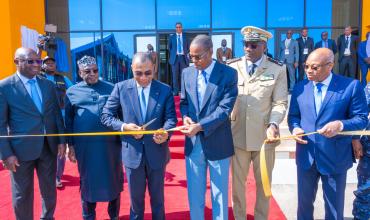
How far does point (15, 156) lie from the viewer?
2.94m

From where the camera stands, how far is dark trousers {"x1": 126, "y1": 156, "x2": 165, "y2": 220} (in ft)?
9.29

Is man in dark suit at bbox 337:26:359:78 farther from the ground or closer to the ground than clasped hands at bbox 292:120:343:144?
farther from the ground

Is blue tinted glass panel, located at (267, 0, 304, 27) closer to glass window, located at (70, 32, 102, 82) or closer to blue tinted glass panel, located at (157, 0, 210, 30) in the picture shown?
blue tinted glass panel, located at (157, 0, 210, 30)

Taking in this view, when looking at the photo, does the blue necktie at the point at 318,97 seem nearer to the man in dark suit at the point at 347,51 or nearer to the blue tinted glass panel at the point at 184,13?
the man in dark suit at the point at 347,51

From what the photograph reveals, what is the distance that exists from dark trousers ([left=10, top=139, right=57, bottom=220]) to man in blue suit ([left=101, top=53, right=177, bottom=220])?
0.78 meters

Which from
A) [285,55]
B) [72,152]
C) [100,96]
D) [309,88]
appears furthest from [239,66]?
[285,55]

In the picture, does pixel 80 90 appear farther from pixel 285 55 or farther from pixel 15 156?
pixel 285 55

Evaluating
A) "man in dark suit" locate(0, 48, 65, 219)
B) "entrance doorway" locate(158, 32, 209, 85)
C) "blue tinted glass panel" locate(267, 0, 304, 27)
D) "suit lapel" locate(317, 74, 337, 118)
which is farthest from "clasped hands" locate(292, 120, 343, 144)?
"blue tinted glass panel" locate(267, 0, 304, 27)

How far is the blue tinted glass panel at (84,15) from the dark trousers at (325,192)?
11.7 metres

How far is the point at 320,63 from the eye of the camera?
253cm

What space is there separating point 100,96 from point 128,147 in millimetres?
632

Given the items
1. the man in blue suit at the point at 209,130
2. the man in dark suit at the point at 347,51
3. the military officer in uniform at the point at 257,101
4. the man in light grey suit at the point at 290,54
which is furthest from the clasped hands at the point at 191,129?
the man in dark suit at the point at 347,51

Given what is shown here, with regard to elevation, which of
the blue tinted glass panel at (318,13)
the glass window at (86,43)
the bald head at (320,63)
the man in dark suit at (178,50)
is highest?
the blue tinted glass panel at (318,13)

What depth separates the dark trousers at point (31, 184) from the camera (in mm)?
3011
